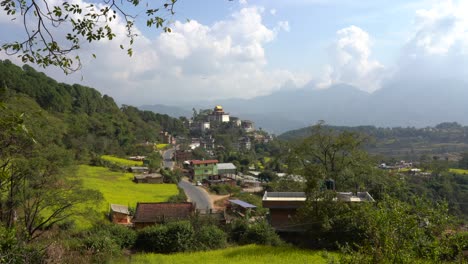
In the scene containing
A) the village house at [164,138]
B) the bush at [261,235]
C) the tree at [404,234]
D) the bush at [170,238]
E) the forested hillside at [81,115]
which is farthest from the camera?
the village house at [164,138]

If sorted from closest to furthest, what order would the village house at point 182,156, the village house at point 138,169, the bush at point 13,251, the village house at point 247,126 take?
the bush at point 13,251
the village house at point 138,169
the village house at point 182,156
the village house at point 247,126

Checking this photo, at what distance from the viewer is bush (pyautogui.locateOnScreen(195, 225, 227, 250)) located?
15766mm

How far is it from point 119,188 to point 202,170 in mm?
21622

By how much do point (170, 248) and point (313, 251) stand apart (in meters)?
A: 5.98

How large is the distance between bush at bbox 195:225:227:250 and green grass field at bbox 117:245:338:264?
67 centimetres

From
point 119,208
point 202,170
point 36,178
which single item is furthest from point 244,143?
point 36,178

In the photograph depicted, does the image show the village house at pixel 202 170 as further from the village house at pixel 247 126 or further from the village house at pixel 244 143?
the village house at pixel 247 126

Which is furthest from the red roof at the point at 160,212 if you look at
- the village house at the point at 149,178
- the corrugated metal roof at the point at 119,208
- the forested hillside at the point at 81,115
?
the forested hillside at the point at 81,115

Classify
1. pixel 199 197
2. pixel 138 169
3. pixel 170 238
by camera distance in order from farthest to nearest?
pixel 138 169, pixel 199 197, pixel 170 238

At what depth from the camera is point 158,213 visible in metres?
20.2

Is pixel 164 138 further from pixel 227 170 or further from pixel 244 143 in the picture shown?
pixel 227 170

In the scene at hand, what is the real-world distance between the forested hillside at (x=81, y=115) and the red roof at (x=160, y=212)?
56.7 ft

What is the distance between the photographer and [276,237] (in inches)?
631

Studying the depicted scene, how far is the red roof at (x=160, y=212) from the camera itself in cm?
1986
